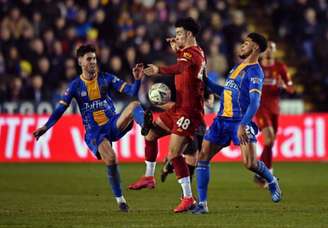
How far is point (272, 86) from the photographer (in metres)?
17.6

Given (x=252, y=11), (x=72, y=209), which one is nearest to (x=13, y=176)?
(x=72, y=209)

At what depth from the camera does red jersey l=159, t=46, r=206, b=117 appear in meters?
12.0

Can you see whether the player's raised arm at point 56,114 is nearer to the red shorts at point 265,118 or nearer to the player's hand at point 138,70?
the player's hand at point 138,70

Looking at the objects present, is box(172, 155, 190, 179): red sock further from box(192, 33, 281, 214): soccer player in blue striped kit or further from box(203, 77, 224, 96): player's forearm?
box(203, 77, 224, 96): player's forearm

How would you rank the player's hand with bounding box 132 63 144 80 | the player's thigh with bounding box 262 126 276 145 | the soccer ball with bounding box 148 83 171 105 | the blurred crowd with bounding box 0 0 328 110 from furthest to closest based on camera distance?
the blurred crowd with bounding box 0 0 328 110, the player's thigh with bounding box 262 126 276 145, the soccer ball with bounding box 148 83 171 105, the player's hand with bounding box 132 63 144 80


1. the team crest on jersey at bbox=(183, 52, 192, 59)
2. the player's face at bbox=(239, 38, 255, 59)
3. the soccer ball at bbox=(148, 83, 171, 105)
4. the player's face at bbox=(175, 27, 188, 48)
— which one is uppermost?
the player's face at bbox=(175, 27, 188, 48)

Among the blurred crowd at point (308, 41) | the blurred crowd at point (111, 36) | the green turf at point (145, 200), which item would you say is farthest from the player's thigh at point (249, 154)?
the blurred crowd at point (308, 41)

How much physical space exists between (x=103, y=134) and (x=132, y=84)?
788 mm

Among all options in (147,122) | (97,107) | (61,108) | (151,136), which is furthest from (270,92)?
(61,108)

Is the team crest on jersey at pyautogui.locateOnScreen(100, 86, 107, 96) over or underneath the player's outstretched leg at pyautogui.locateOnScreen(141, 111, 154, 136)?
over

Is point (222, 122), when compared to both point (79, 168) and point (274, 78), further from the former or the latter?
point (79, 168)

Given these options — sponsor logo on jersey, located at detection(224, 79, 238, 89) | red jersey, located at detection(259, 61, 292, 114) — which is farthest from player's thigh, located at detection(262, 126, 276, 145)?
sponsor logo on jersey, located at detection(224, 79, 238, 89)

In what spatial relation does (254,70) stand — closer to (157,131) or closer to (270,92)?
(157,131)

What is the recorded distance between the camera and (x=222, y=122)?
39.7 ft
